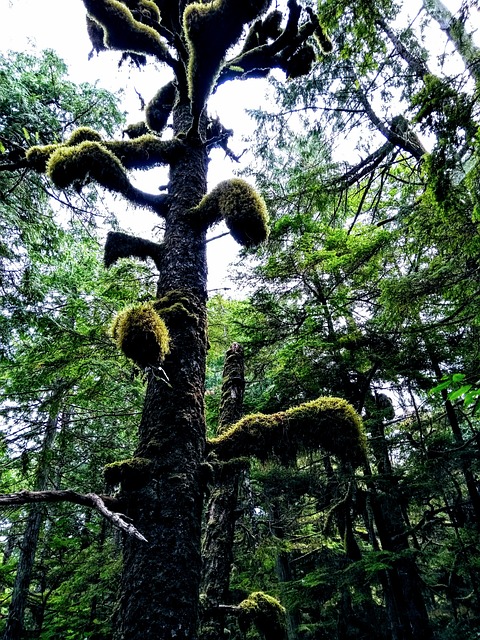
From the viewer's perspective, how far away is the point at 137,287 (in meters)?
6.57

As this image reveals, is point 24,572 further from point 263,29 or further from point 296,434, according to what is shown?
point 263,29

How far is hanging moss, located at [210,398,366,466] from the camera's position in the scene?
263cm

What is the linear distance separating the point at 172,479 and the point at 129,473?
0.25 m

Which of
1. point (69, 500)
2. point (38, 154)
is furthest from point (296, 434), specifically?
point (38, 154)

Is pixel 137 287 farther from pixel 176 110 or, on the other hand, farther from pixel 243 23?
pixel 243 23

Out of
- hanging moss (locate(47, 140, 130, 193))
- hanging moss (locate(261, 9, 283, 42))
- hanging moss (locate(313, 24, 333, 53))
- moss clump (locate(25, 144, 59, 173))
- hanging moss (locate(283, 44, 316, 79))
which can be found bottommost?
hanging moss (locate(47, 140, 130, 193))

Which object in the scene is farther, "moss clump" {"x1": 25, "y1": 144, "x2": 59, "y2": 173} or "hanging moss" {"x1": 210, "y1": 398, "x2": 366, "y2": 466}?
"moss clump" {"x1": 25, "y1": 144, "x2": 59, "y2": 173}

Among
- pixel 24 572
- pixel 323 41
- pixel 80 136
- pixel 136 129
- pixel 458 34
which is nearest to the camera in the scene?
pixel 80 136

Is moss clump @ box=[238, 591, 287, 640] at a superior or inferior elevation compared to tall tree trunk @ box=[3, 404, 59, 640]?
inferior

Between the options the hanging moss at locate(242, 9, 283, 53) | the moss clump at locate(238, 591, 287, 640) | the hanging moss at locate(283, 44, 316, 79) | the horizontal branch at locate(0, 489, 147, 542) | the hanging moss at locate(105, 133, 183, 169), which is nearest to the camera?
the horizontal branch at locate(0, 489, 147, 542)

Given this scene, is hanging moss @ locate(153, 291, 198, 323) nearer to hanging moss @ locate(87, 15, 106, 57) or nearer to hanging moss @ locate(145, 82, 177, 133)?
hanging moss @ locate(145, 82, 177, 133)

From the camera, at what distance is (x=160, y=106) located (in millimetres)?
5695

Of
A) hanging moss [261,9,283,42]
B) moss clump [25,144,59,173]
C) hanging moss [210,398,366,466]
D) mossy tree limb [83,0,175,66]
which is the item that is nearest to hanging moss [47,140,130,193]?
moss clump [25,144,59,173]

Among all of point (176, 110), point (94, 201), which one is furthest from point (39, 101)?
point (176, 110)
